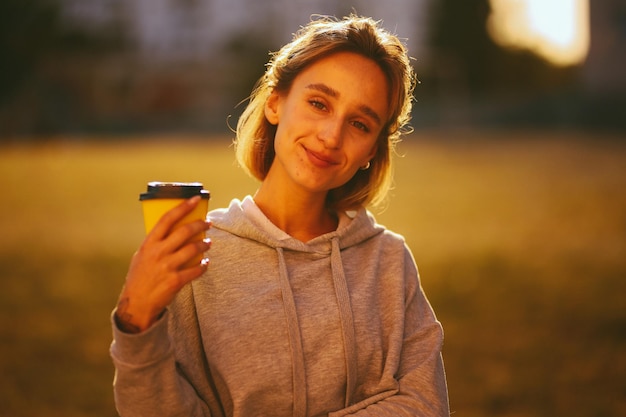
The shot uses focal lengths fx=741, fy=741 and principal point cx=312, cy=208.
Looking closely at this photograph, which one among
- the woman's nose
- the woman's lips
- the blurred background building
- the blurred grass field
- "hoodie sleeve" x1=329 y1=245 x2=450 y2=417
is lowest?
the blurred grass field

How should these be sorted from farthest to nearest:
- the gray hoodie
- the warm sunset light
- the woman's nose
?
the warm sunset light → the woman's nose → the gray hoodie

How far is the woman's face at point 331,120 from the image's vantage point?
2.29m

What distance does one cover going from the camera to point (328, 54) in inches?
92.3

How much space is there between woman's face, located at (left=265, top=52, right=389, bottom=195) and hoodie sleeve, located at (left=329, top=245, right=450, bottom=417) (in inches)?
17.3

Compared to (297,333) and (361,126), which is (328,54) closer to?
(361,126)

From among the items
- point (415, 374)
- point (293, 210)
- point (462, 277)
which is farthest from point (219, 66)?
point (415, 374)

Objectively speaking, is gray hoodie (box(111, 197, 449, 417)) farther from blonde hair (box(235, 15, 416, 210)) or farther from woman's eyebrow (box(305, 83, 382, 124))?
woman's eyebrow (box(305, 83, 382, 124))

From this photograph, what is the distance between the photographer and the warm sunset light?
148 feet

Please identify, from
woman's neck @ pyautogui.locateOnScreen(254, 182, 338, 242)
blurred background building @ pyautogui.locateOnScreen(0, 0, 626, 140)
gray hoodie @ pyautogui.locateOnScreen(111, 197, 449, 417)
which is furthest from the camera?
blurred background building @ pyautogui.locateOnScreen(0, 0, 626, 140)

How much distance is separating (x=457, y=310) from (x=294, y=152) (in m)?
4.72

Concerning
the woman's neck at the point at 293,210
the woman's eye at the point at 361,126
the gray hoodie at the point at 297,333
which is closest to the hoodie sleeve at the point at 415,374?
the gray hoodie at the point at 297,333

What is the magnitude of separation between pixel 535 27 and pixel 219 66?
2135 centimetres

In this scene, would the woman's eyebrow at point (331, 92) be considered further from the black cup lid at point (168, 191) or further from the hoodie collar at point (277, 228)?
the black cup lid at point (168, 191)

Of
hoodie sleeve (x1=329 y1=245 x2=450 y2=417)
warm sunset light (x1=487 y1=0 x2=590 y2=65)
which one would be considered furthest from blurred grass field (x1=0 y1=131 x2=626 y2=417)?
warm sunset light (x1=487 y1=0 x2=590 y2=65)
